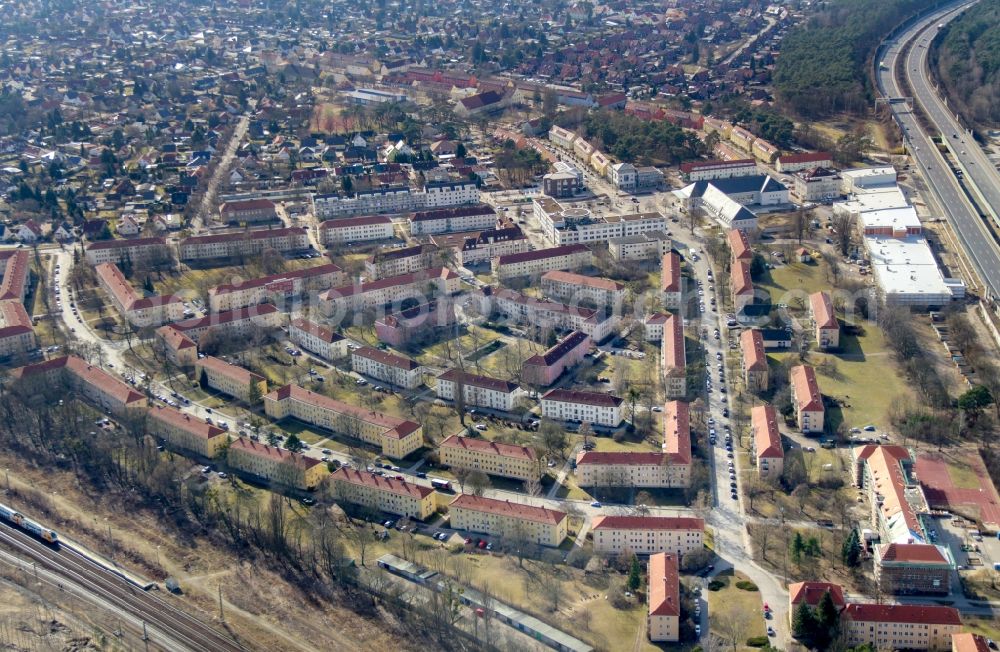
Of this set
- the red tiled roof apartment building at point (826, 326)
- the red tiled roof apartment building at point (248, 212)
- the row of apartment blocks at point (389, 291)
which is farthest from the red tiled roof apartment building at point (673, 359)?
the red tiled roof apartment building at point (248, 212)

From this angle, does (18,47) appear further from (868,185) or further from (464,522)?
(464,522)

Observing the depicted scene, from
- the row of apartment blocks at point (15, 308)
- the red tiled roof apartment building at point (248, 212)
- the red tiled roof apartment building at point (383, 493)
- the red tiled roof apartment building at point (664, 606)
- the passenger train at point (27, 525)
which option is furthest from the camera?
the red tiled roof apartment building at point (248, 212)

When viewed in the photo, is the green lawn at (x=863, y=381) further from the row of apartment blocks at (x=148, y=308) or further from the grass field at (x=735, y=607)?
the row of apartment blocks at (x=148, y=308)

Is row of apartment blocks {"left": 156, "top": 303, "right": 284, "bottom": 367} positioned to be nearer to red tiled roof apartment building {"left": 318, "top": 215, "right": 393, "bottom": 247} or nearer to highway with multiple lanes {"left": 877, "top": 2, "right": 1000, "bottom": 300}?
red tiled roof apartment building {"left": 318, "top": 215, "right": 393, "bottom": 247}

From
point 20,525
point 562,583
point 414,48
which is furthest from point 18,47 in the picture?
point 562,583

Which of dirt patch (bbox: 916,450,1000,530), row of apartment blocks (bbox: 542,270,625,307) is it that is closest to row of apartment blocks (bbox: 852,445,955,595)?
dirt patch (bbox: 916,450,1000,530)

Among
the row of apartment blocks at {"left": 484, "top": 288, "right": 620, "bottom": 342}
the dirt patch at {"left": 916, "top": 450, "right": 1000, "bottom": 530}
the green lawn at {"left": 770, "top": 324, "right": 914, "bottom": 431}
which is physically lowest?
the dirt patch at {"left": 916, "top": 450, "right": 1000, "bottom": 530}

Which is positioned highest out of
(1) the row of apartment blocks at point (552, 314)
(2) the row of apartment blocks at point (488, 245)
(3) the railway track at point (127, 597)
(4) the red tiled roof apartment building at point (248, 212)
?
(4) the red tiled roof apartment building at point (248, 212)
